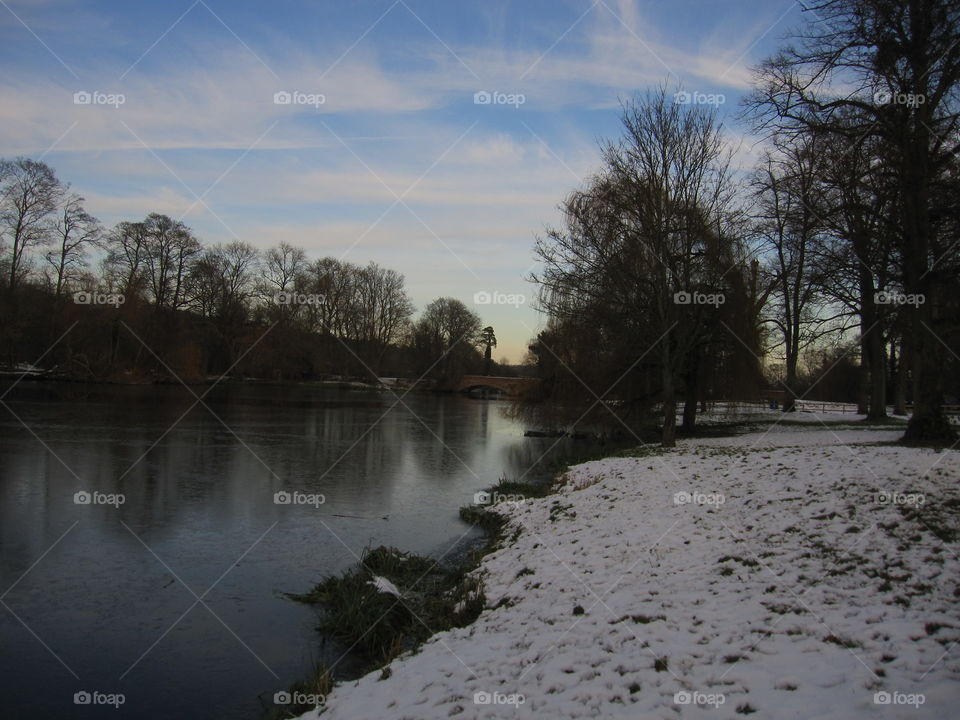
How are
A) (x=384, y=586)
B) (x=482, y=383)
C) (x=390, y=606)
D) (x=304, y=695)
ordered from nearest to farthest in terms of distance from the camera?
(x=304, y=695) → (x=390, y=606) → (x=384, y=586) → (x=482, y=383)

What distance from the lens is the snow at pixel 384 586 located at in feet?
30.4

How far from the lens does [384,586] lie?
941 cm

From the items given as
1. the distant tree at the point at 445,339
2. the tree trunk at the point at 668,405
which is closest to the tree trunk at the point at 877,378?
the tree trunk at the point at 668,405

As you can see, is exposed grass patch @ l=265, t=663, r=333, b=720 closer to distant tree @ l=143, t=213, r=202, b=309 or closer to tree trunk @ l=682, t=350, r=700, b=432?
tree trunk @ l=682, t=350, r=700, b=432

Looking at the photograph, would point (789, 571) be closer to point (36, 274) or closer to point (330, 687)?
point (330, 687)

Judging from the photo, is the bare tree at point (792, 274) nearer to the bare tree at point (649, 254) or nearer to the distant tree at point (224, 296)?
the bare tree at point (649, 254)

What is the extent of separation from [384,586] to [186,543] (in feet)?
15.1

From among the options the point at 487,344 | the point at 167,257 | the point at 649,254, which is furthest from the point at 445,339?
the point at 649,254

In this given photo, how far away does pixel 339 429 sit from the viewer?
32.3 metres

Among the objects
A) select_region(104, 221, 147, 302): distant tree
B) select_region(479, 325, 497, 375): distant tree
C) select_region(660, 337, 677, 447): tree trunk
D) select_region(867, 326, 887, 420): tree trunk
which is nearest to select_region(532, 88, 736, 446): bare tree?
select_region(660, 337, 677, 447): tree trunk

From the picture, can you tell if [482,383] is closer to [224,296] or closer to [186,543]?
[224,296]

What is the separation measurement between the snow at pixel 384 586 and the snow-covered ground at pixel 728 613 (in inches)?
52.5

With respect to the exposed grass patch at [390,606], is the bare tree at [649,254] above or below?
above

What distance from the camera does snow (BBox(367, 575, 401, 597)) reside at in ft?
30.4
